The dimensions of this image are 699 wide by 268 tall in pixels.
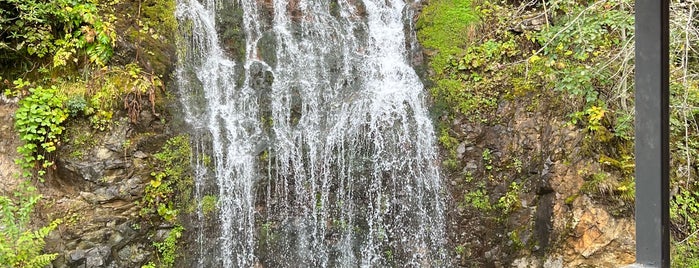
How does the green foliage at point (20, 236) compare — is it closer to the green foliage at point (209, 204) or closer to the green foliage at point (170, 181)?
the green foliage at point (170, 181)

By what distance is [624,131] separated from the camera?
195 inches

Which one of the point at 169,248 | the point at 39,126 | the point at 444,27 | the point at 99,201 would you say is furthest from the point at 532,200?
the point at 39,126

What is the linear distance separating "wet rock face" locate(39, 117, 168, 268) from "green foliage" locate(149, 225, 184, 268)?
0.29ft

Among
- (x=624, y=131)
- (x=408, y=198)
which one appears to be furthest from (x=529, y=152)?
(x=408, y=198)

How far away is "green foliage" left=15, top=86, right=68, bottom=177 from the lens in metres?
4.74

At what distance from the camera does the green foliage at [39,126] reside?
4.74 m

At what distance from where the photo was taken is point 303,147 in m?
5.70

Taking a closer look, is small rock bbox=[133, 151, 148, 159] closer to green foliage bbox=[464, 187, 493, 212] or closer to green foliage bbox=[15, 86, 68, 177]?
green foliage bbox=[15, 86, 68, 177]

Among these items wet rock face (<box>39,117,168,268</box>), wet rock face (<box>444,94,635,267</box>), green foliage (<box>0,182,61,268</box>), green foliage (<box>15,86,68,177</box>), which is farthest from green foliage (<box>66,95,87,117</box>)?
wet rock face (<box>444,94,635,267</box>)

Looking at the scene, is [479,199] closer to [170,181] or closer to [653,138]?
[170,181]

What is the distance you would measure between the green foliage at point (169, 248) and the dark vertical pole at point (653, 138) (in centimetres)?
459

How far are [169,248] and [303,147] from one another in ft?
6.20

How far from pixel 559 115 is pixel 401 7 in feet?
10.1

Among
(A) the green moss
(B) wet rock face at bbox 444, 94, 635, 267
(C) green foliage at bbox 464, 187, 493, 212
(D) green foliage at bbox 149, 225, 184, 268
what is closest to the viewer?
(B) wet rock face at bbox 444, 94, 635, 267
